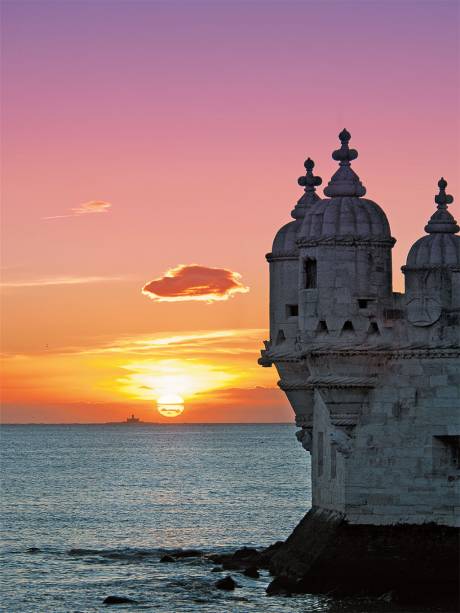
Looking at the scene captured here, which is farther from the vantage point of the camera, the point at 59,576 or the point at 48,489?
the point at 48,489

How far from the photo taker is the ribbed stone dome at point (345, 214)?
59.8 meters

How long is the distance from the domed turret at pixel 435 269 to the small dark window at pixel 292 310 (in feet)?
17.1

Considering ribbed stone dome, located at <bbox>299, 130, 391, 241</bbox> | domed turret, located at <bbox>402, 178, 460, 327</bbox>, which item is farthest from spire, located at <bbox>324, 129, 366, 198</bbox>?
domed turret, located at <bbox>402, 178, 460, 327</bbox>

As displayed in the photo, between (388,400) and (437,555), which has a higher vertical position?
(388,400)

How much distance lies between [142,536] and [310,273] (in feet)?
121

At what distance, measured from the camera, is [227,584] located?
65312 mm

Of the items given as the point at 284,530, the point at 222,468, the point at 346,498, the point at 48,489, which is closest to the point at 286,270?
the point at 346,498

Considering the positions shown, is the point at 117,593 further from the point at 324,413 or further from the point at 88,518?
the point at 88,518

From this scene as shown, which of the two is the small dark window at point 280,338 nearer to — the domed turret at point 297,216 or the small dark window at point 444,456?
the domed turret at point 297,216

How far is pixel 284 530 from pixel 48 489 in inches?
2007

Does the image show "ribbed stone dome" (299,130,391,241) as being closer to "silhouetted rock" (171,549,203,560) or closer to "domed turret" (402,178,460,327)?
"domed turret" (402,178,460,327)

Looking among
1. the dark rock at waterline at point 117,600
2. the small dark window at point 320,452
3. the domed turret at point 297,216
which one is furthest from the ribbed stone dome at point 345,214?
the dark rock at waterline at point 117,600

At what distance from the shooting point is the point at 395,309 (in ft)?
197

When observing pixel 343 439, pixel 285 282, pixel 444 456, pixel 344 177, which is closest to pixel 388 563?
pixel 444 456
